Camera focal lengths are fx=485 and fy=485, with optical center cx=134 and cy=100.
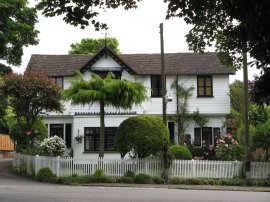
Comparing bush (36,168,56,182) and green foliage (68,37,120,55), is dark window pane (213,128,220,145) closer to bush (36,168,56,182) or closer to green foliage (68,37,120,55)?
bush (36,168,56,182)

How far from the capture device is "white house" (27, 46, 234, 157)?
35.4 meters

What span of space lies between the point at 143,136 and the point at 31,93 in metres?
7.50

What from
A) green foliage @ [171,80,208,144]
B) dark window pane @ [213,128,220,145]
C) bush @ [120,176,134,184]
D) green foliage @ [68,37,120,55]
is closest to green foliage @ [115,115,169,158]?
bush @ [120,176,134,184]

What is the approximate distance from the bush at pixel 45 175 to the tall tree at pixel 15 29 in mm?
7268

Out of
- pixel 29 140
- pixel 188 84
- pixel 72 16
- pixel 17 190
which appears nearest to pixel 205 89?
pixel 188 84

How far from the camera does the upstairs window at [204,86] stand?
36.3 m

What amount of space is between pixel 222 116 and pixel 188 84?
350 cm

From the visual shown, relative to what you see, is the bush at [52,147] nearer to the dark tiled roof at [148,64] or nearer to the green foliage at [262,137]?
the dark tiled roof at [148,64]

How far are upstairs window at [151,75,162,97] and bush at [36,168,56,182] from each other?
13.5 metres

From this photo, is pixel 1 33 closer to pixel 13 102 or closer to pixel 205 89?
pixel 13 102

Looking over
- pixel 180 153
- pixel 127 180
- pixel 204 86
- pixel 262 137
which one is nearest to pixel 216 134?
pixel 204 86

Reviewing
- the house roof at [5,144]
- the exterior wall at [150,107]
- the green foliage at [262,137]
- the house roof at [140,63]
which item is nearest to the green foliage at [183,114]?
the exterior wall at [150,107]

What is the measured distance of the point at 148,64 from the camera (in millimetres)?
37281

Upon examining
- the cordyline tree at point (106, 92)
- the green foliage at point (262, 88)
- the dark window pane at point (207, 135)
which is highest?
the cordyline tree at point (106, 92)
